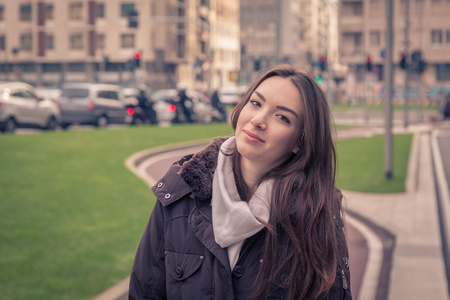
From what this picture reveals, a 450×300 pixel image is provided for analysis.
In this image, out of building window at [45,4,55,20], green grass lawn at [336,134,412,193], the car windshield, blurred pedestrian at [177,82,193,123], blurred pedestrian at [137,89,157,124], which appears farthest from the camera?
building window at [45,4,55,20]

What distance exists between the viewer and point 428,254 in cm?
789

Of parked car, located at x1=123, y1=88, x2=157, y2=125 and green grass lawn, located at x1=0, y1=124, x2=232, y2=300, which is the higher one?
parked car, located at x1=123, y1=88, x2=157, y2=125

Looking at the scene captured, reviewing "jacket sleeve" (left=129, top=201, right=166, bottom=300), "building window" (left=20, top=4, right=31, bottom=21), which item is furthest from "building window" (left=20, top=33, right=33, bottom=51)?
"jacket sleeve" (left=129, top=201, right=166, bottom=300)

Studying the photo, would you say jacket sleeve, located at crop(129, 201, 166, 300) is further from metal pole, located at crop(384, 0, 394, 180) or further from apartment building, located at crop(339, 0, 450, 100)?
apartment building, located at crop(339, 0, 450, 100)

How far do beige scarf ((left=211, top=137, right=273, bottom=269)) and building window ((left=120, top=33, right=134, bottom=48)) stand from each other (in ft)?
234

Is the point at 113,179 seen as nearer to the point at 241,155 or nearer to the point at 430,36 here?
the point at 241,155

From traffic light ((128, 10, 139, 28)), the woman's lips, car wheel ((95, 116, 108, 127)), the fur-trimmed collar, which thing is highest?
traffic light ((128, 10, 139, 28))

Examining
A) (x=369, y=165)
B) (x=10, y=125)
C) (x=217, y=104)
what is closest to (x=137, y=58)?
(x=217, y=104)

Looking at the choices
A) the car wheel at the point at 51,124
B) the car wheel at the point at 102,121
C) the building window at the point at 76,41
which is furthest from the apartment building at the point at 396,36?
the car wheel at the point at 51,124

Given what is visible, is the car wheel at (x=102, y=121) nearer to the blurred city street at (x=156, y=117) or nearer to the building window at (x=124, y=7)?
the blurred city street at (x=156, y=117)

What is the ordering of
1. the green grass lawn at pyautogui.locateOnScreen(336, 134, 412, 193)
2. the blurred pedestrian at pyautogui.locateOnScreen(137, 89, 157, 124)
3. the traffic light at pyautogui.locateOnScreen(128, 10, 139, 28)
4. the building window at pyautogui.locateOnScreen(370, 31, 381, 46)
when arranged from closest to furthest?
1. the green grass lawn at pyautogui.locateOnScreen(336, 134, 412, 193)
2. the blurred pedestrian at pyautogui.locateOnScreen(137, 89, 157, 124)
3. the traffic light at pyautogui.locateOnScreen(128, 10, 139, 28)
4. the building window at pyautogui.locateOnScreen(370, 31, 381, 46)

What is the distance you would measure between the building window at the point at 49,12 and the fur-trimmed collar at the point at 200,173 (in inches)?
2933

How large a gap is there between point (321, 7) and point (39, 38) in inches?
3198

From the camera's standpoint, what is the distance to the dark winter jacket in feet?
7.33
